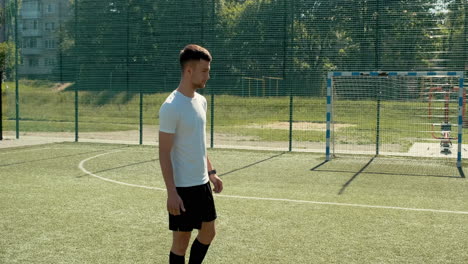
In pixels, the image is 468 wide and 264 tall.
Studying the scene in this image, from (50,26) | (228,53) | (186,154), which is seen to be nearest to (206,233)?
(186,154)

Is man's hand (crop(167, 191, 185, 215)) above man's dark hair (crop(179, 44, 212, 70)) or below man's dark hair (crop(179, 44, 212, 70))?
below

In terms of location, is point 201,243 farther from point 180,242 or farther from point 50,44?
point 50,44

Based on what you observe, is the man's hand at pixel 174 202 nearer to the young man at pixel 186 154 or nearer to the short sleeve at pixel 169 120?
the young man at pixel 186 154

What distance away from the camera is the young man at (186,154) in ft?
11.5

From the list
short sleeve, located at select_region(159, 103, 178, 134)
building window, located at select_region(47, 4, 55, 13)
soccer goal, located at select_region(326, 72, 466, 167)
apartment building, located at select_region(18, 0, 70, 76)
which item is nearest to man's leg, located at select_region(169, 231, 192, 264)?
short sleeve, located at select_region(159, 103, 178, 134)

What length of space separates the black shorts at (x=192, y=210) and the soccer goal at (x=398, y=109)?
859 centimetres

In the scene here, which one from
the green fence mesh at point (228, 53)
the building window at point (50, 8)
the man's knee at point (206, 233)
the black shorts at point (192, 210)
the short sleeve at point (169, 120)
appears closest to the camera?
the short sleeve at point (169, 120)

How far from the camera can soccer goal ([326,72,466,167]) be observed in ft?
41.8

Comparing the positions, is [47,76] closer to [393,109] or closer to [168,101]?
[393,109]

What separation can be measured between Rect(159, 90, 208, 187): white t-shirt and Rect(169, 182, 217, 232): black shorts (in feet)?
0.15

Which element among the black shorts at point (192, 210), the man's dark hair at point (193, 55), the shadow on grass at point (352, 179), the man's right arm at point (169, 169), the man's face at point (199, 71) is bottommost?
the shadow on grass at point (352, 179)

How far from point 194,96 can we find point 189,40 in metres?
11.5

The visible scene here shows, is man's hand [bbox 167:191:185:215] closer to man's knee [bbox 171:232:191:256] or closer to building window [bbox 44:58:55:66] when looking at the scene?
man's knee [bbox 171:232:191:256]

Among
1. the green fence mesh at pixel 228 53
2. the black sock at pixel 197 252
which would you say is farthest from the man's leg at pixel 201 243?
the green fence mesh at pixel 228 53
